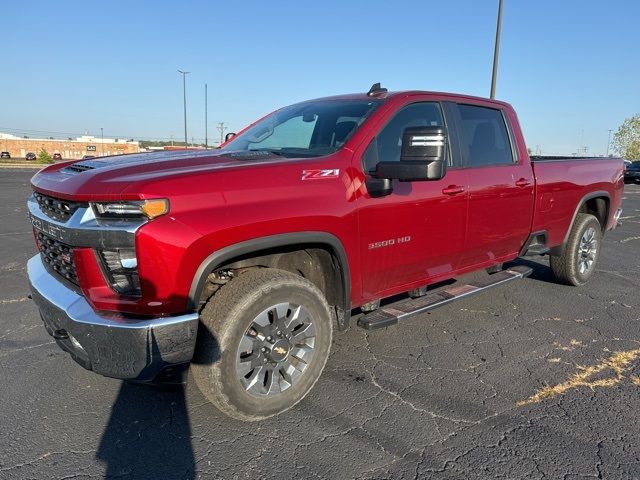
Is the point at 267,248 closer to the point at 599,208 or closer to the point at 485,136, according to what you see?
the point at 485,136

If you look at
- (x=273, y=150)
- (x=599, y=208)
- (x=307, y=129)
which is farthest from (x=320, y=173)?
(x=599, y=208)

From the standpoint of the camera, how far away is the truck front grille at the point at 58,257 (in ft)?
8.45

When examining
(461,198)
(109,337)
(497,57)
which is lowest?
(109,337)

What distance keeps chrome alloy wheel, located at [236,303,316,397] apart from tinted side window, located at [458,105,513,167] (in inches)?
83.9

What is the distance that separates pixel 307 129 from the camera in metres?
3.72

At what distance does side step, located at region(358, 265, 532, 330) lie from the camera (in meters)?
3.28

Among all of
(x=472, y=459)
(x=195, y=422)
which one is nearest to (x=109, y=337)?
(x=195, y=422)

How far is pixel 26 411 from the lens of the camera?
2.89 m

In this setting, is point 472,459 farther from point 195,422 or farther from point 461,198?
point 461,198

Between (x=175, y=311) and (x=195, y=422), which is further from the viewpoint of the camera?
(x=195, y=422)

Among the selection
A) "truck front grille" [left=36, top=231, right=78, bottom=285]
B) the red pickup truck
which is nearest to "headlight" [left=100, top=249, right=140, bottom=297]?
the red pickup truck

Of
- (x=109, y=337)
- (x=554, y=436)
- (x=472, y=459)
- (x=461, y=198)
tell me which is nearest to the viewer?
(x=109, y=337)

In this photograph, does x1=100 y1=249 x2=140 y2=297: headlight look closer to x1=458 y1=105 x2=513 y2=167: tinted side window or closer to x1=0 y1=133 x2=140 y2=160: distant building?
x1=458 y1=105 x2=513 y2=167: tinted side window

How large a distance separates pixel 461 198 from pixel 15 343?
3.77 meters
